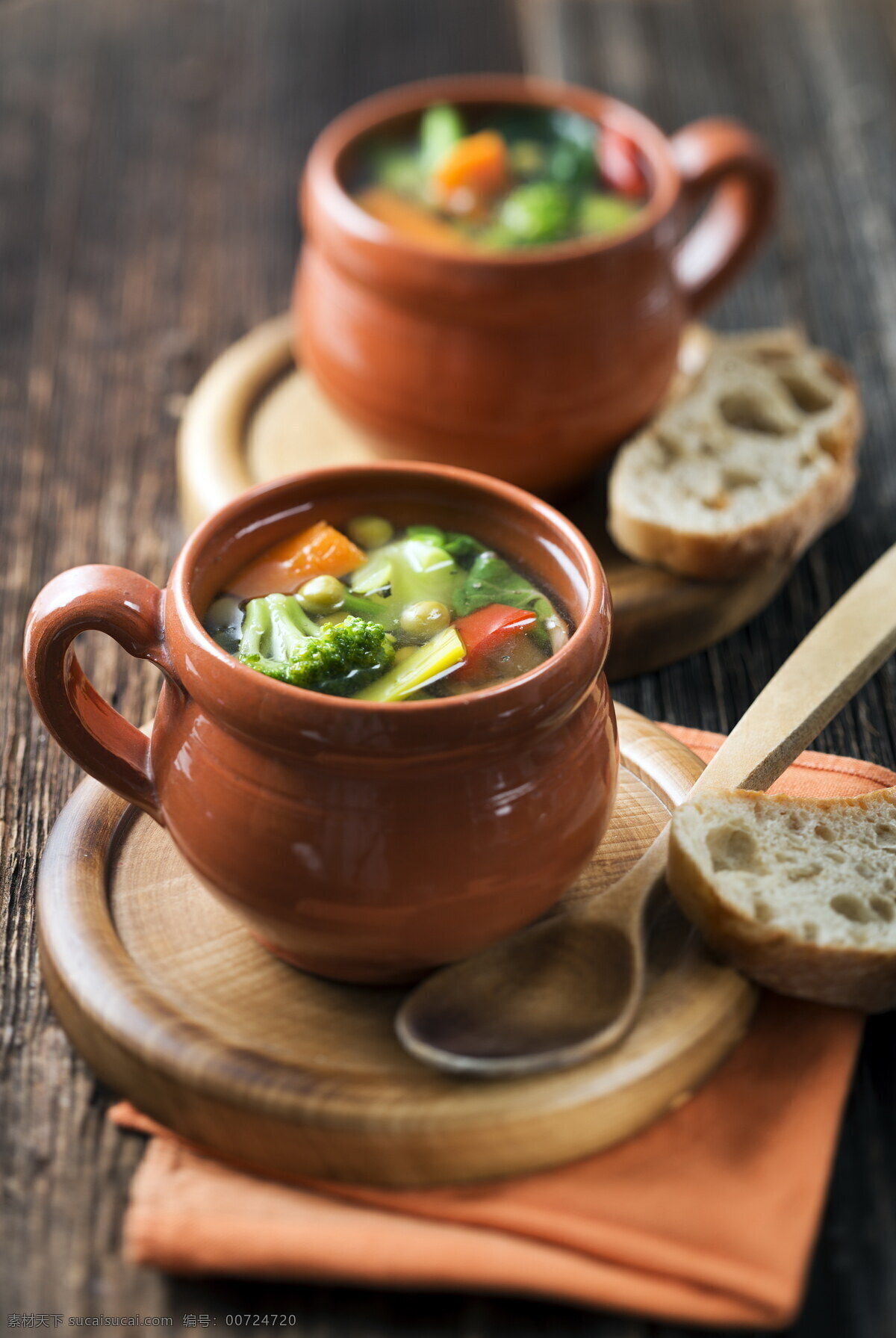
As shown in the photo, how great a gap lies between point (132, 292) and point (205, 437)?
3.05 feet

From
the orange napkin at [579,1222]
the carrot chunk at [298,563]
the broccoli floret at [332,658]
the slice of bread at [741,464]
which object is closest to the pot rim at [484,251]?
the slice of bread at [741,464]

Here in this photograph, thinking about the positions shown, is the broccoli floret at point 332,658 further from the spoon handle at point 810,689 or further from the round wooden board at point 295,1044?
the spoon handle at point 810,689

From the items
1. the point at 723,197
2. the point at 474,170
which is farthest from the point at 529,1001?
the point at 723,197

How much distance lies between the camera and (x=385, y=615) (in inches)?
72.8

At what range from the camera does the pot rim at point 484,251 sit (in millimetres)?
2508

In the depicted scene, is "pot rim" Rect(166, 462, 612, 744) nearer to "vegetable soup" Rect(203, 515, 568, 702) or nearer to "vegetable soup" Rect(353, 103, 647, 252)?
"vegetable soup" Rect(203, 515, 568, 702)

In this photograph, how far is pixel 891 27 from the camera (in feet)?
15.3

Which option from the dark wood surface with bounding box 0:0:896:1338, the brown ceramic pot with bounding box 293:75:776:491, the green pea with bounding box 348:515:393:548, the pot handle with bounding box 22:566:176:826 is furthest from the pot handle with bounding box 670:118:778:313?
the pot handle with bounding box 22:566:176:826

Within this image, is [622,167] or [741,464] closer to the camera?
[741,464]

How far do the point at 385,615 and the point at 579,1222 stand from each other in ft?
2.65

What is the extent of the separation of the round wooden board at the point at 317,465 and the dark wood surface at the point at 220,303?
6 centimetres

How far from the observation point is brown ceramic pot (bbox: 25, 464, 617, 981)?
1560 mm

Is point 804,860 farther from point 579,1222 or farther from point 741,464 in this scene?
point 741,464

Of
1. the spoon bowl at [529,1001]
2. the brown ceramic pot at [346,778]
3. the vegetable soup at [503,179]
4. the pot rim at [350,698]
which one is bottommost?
the spoon bowl at [529,1001]
